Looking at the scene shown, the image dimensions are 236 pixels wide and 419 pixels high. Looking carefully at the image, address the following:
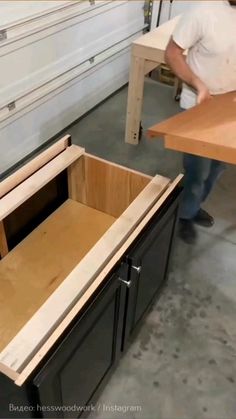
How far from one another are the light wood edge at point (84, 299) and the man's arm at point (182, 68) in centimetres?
43

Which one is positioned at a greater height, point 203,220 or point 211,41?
point 211,41

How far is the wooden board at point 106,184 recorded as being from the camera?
1326mm

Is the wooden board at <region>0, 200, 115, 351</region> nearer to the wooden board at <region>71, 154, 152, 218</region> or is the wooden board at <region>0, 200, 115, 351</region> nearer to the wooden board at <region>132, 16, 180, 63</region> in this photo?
the wooden board at <region>71, 154, 152, 218</region>

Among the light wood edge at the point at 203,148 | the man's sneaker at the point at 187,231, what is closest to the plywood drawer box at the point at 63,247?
the light wood edge at the point at 203,148

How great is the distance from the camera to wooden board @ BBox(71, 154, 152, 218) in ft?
4.35

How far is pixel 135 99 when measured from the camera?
2.39 m

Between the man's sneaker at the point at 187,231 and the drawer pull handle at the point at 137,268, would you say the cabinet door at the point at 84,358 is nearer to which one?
the drawer pull handle at the point at 137,268

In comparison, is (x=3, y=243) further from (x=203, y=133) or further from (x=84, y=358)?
(x=203, y=133)

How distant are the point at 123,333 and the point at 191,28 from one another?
1079mm

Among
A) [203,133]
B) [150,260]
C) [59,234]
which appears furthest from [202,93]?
[59,234]

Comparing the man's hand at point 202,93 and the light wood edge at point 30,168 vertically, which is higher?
the man's hand at point 202,93

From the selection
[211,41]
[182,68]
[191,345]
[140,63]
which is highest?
[211,41]

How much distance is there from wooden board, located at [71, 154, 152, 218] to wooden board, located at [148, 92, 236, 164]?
0.21 m

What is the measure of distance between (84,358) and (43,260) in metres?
0.45
